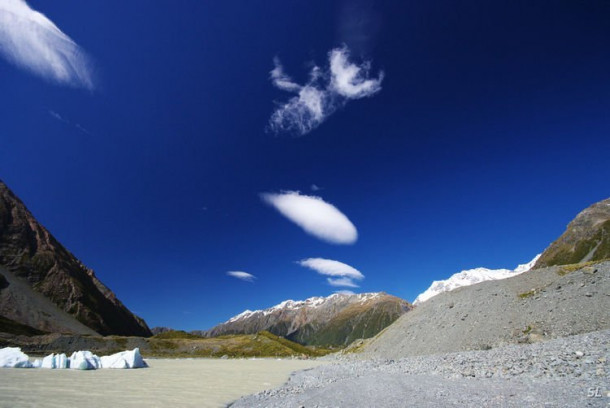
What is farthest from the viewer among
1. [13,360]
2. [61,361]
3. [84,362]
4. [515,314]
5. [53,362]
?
[61,361]

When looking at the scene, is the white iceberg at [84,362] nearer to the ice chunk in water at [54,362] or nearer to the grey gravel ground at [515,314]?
the ice chunk in water at [54,362]

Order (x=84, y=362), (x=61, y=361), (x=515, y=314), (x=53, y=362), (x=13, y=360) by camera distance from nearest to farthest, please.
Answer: (x=515, y=314)
(x=13, y=360)
(x=84, y=362)
(x=53, y=362)
(x=61, y=361)

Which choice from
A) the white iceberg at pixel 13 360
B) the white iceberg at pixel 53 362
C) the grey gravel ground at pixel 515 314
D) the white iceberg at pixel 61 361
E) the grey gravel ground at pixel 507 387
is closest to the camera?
the grey gravel ground at pixel 507 387

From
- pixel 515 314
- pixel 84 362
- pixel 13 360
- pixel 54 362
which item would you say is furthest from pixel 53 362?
pixel 515 314

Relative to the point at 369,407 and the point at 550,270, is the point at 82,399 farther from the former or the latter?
the point at 550,270

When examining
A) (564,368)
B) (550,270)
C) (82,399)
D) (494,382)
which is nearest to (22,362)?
(82,399)

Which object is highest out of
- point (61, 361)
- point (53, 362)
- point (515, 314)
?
Answer: point (515, 314)

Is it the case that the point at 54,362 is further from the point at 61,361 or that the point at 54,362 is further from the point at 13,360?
the point at 13,360

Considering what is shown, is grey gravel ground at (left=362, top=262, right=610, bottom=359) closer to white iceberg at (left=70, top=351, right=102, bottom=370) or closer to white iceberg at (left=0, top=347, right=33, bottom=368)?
white iceberg at (left=70, top=351, right=102, bottom=370)

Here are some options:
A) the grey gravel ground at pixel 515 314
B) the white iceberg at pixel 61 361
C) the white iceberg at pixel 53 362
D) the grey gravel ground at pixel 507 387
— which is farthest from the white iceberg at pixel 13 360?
the grey gravel ground at pixel 515 314

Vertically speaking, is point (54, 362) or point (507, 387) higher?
point (507, 387)

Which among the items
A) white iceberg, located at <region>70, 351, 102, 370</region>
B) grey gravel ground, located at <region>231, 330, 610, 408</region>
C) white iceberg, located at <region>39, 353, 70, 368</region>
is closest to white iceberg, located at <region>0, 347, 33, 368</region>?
white iceberg, located at <region>39, 353, 70, 368</region>

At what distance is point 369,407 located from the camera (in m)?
13.5

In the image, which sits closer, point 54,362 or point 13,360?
point 13,360
